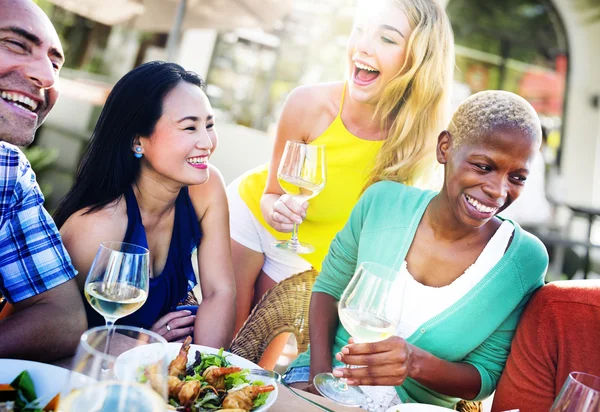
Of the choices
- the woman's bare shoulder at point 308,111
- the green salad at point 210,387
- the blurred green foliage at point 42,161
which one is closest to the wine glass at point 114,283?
the green salad at point 210,387

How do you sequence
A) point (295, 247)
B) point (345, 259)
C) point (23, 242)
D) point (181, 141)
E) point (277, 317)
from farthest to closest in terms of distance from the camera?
point (277, 317), point (295, 247), point (345, 259), point (181, 141), point (23, 242)

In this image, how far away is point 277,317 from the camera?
2637 mm

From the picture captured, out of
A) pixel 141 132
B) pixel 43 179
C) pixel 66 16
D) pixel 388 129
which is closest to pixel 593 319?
pixel 388 129

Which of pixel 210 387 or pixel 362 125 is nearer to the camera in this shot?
pixel 210 387

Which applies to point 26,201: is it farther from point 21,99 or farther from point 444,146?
point 444,146

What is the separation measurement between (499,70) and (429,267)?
8.79 metres

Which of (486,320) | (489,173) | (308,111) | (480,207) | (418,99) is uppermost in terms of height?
(418,99)

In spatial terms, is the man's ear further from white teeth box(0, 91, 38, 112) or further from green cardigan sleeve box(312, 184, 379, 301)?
white teeth box(0, 91, 38, 112)

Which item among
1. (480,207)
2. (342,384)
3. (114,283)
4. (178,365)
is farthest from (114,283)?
(480,207)

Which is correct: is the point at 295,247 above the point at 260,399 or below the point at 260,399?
above

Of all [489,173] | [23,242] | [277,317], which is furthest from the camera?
[277,317]

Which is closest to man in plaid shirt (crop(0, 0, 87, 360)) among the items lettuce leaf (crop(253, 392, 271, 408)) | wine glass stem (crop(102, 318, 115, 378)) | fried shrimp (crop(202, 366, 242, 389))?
fried shrimp (crop(202, 366, 242, 389))

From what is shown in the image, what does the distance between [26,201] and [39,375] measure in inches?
26.5

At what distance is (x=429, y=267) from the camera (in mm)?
2201
